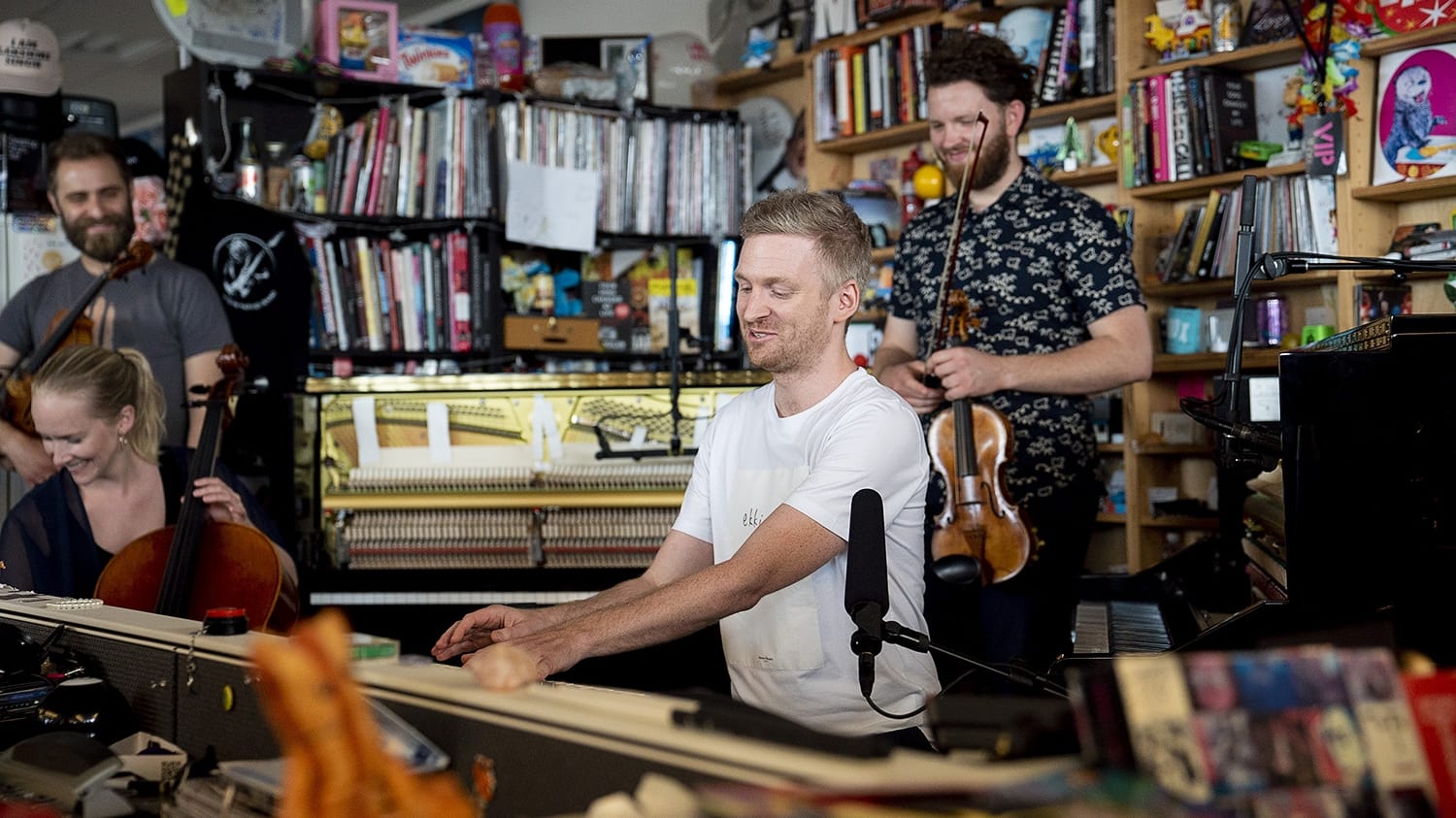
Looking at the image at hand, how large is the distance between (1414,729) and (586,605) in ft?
4.51

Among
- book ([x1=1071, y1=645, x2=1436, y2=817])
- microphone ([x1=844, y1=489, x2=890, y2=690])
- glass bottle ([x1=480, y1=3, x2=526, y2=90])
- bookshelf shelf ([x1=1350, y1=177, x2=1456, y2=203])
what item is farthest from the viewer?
glass bottle ([x1=480, y1=3, x2=526, y2=90])

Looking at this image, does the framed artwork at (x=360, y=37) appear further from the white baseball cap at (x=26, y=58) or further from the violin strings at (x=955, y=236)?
the violin strings at (x=955, y=236)

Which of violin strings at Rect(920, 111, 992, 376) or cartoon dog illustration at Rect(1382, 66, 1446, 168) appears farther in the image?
cartoon dog illustration at Rect(1382, 66, 1446, 168)

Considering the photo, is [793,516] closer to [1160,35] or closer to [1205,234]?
[1205,234]

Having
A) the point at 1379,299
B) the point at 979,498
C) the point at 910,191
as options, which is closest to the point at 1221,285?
the point at 1379,299

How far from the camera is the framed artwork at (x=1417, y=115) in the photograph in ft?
12.9

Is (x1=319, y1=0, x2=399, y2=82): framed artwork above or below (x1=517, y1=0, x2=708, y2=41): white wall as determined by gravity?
below

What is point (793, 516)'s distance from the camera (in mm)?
1960

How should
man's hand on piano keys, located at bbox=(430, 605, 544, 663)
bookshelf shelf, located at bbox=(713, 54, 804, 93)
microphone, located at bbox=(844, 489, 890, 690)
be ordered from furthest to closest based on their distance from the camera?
1. bookshelf shelf, located at bbox=(713, 54, 804, 93)
2. man's hand on piano keys, located at bbox=(430, 605, 544, 663)
3. microphone, located at bbox=(844, 489, 890, 690)

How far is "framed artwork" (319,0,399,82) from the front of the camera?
16.8ft

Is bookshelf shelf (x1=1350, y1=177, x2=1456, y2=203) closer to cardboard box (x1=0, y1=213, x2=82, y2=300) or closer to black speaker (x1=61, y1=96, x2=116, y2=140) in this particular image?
cardboard box (x1=0, y1=213, x2=82, y2=300)

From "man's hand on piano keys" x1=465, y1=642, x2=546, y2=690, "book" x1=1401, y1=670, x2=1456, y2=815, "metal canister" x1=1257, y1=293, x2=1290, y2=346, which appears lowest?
"man's hand on piano keys" x1=465, y1=642, x2=546, y2=690

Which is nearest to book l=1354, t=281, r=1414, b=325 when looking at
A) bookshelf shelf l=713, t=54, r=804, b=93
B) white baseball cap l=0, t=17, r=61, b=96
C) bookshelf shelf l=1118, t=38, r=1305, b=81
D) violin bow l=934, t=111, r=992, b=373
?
bookshelf shelf l=1118, t=38, r=1305, b=81

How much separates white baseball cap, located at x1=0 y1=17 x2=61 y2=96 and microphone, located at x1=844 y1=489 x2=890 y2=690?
4669mm
